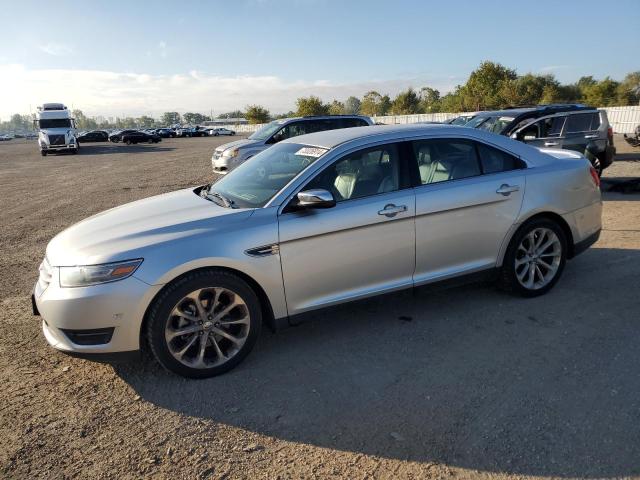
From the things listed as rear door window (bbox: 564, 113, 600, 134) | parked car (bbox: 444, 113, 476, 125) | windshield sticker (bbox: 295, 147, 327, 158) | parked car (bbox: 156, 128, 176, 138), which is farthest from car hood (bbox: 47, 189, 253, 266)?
parked car (bbox: 156, 128, 176, 138)

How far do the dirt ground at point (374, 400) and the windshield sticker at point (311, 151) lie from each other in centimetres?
128

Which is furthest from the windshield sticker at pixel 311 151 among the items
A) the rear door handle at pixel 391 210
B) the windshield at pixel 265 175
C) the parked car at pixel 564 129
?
the parked car at pixel 564 129


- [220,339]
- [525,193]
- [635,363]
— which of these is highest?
[525,193]

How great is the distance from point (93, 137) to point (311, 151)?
5962 cm

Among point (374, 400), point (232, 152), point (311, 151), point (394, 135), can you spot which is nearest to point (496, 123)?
point (232, 152)

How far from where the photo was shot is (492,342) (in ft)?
12.3

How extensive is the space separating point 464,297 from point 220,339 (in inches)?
96.7

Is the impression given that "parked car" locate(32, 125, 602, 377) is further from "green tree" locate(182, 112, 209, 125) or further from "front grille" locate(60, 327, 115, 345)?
"green tree" locate(182, 112, 209, 125)

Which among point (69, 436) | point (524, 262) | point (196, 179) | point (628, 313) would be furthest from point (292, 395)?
point (196, 179)

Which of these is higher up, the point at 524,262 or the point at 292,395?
the point at 524,262

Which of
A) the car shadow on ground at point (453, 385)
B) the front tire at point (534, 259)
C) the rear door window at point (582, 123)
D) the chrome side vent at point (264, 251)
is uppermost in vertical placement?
the rear door window at point (582, 123)

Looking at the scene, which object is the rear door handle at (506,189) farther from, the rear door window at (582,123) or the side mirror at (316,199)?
the rear door window at (582,123)

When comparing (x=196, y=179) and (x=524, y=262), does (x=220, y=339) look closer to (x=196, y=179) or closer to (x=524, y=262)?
(x=524, y=262)

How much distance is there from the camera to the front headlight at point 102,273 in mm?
3100
